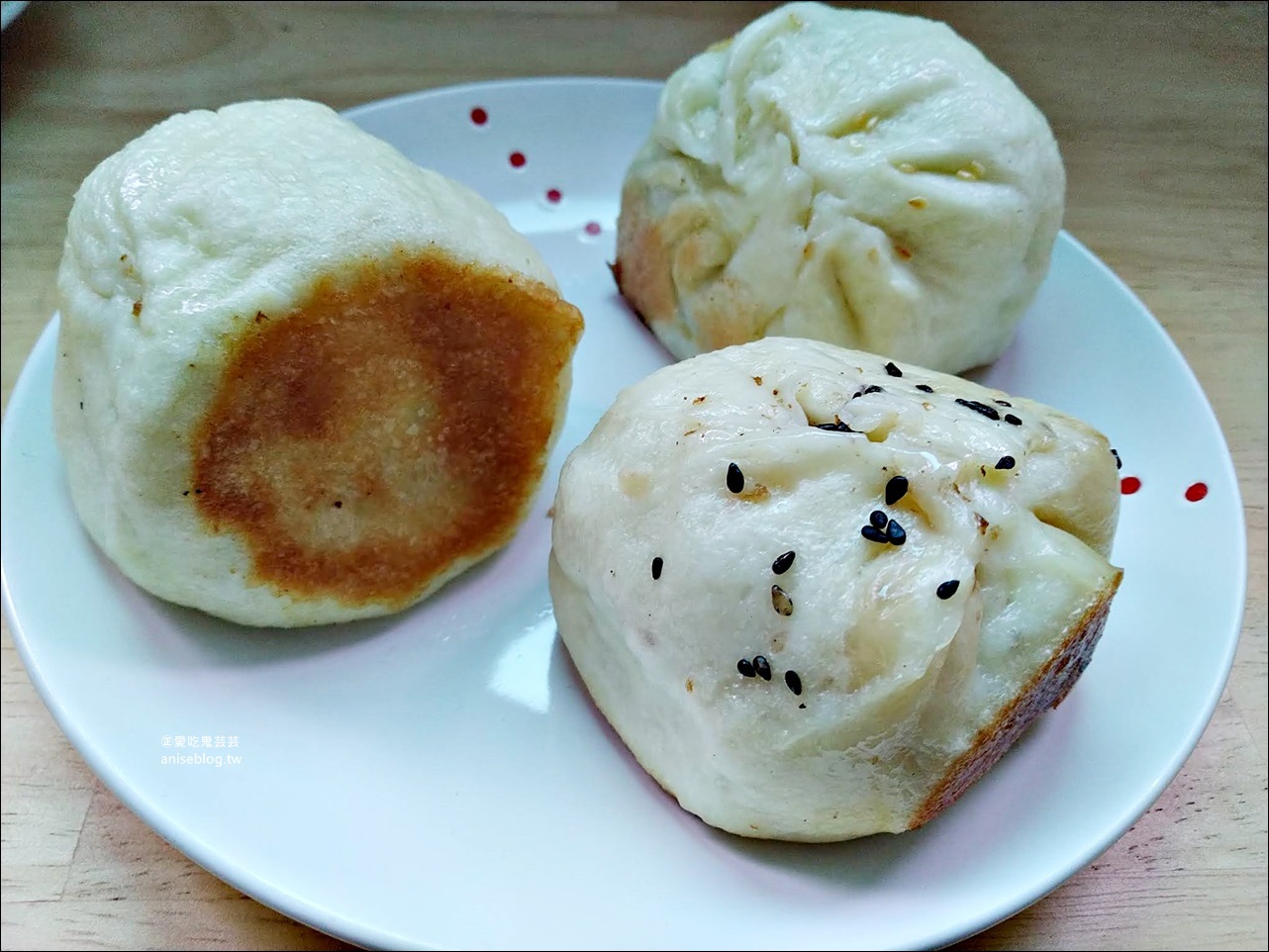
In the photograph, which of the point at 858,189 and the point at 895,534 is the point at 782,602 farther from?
the point at 858,189

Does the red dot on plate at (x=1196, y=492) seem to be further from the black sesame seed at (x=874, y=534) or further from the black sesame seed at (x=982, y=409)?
the black sesame seed at (x=874, y=534)

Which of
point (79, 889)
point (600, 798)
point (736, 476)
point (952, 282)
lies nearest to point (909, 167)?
point (952, 282)

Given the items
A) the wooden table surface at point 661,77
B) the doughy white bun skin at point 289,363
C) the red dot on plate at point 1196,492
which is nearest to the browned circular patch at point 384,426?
the doughy white bun skin at point 289,363

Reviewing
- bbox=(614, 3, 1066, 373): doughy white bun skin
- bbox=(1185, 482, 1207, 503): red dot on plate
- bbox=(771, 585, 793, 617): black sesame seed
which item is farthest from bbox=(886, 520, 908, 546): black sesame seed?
bbox=(1185, 482, 1207, 503): red dot on plate

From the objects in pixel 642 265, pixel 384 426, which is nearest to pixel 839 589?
pixel 384 426

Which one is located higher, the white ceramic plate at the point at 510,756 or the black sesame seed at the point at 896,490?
the black sesame seed at the point at 896,490

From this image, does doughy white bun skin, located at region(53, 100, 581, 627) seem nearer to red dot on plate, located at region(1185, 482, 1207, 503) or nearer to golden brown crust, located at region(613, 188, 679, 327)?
golden brown crust, located at region(613, 188, 679, 327)
